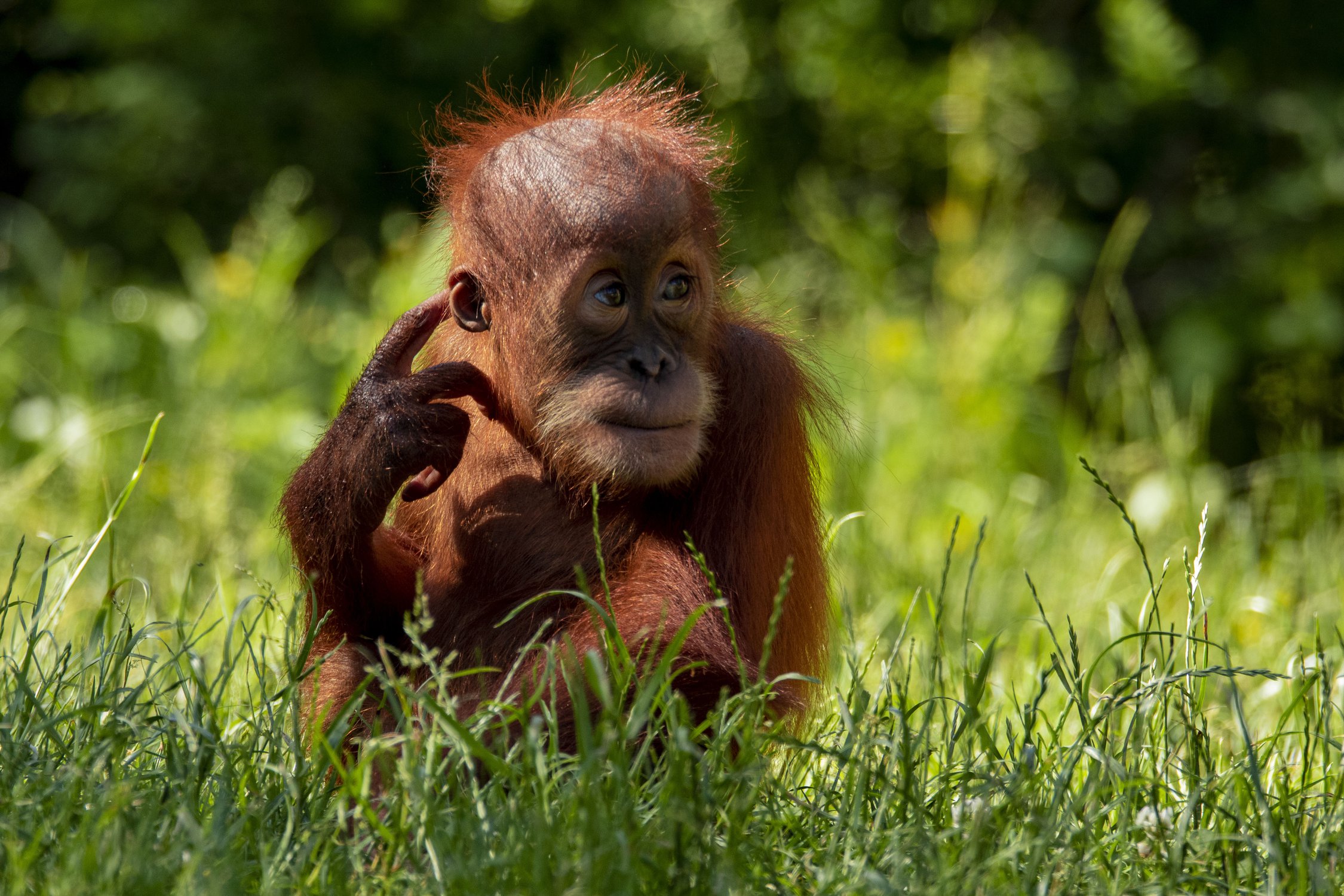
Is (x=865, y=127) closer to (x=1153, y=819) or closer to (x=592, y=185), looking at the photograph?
(x=592, y=185)

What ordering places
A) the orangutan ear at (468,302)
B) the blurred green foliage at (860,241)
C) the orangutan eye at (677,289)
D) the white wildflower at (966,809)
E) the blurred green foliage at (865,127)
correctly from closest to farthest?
the white wildflower at (966,809)
the orangutan eye at (677,289)
the orangutan ear at (468,302)
the blurred green foliage at (860,241)
the blurred green foliage at (865,127)

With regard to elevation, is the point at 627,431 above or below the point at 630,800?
above

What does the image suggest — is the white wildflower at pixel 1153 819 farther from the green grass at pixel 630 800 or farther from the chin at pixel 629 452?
the chin at pixel 629 452

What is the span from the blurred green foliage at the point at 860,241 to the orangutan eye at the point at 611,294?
241cm

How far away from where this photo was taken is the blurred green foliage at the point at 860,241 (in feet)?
20.4

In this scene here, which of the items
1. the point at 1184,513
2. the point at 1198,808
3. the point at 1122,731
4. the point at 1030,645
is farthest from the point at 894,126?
the point at 1198,808

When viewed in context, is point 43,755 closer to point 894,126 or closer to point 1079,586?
point 1079,586

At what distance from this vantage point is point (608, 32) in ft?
28.7

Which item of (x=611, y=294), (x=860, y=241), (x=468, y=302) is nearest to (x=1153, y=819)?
(x=611, y=294)

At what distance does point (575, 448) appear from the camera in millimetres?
3158

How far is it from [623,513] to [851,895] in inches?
50.4

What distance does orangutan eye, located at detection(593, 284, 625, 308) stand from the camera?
318cm

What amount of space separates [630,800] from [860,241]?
20.0 feet

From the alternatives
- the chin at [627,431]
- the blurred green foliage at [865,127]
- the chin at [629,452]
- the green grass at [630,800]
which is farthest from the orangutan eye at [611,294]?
the blurred green foliage at [865,127]
